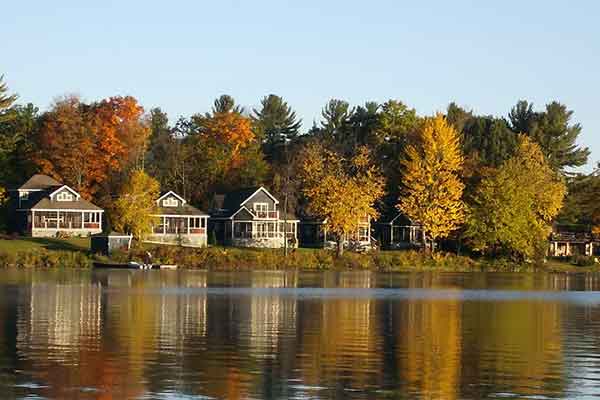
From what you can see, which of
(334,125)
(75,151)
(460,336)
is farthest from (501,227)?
(460,336)

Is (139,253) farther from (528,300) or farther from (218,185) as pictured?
(528,300)

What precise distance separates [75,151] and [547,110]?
5659 centimetres

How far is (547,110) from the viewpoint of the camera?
146125 mm

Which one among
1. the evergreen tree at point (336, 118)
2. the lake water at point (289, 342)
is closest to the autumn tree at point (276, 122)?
the evergreen tree at point (336, 118)

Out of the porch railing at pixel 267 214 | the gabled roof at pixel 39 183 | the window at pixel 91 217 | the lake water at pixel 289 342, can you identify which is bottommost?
the lake water at pixel 289 342

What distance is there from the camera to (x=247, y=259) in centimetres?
10406

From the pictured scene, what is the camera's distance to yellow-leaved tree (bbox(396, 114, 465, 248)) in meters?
113

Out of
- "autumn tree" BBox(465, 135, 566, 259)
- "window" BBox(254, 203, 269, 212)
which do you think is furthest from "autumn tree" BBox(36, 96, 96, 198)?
"autumn tree" BBox(465, 135, 566, 259)

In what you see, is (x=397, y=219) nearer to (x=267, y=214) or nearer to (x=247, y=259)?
(x=267, y=214)

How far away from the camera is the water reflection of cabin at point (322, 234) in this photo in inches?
4702

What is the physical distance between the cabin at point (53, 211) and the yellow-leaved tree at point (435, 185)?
27.9 metres

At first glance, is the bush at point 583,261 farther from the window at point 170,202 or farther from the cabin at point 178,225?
the window at point 170,202

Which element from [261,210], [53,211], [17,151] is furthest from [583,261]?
[17,151]

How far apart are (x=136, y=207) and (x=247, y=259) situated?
1211cm
